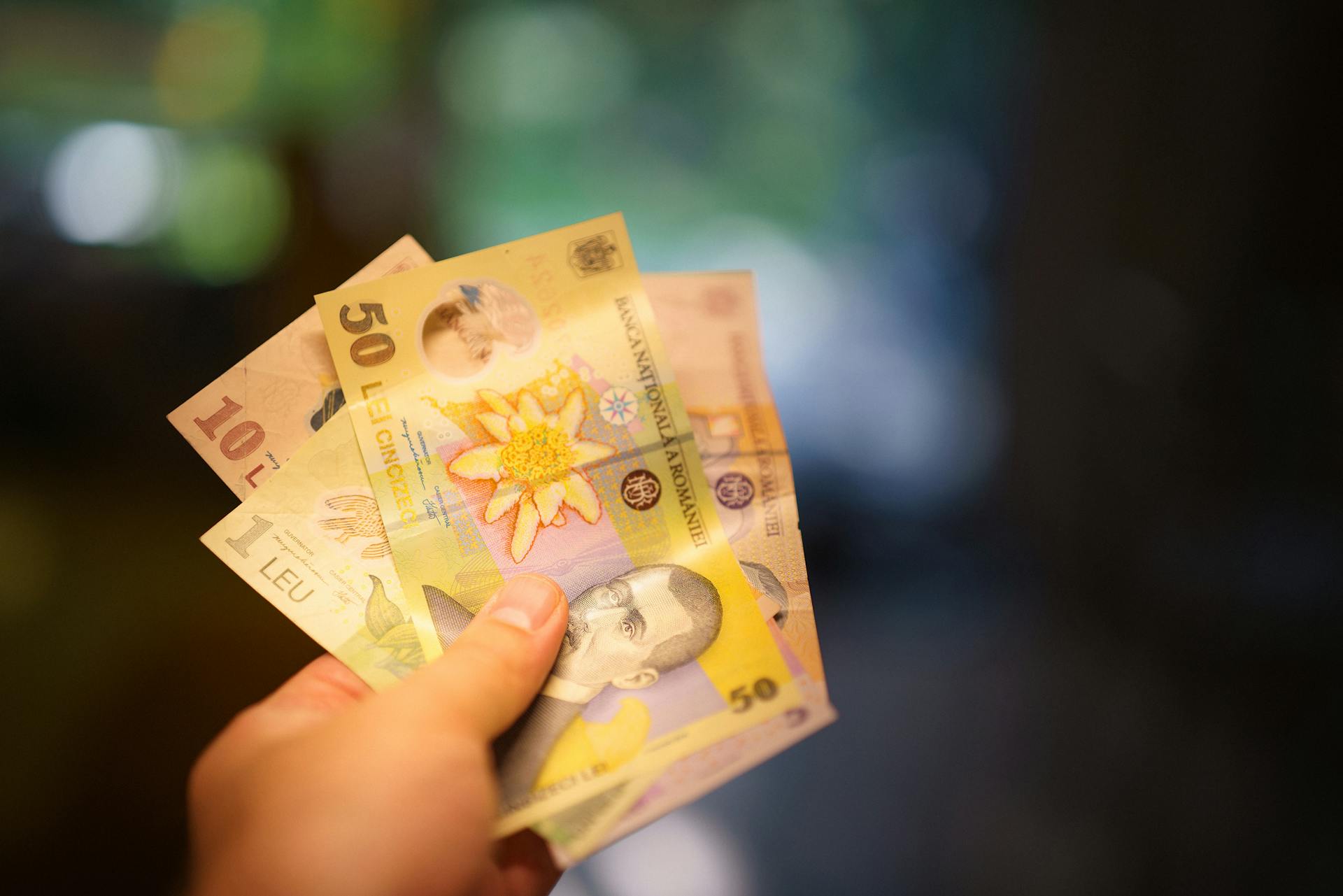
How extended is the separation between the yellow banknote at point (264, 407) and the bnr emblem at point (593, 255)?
221 millimetres

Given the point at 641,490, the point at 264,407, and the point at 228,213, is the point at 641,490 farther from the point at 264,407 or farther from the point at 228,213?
the point at 228,213

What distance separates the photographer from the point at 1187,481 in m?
0.86

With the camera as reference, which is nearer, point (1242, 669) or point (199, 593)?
point (199, 593)

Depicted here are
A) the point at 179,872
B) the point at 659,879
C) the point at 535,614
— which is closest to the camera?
the point at 535,614

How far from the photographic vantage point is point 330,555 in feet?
2.03

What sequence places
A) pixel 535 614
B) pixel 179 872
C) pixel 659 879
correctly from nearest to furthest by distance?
pixel 535 614
pixel 179 872
pixel 659 879

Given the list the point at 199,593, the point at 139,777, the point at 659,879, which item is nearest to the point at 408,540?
the point at 199,593

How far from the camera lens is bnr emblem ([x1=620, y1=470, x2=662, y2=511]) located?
2.10 feet

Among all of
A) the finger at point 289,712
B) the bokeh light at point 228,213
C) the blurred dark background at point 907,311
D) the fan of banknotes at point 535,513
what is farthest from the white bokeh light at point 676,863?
the bokeh light at point 228,213

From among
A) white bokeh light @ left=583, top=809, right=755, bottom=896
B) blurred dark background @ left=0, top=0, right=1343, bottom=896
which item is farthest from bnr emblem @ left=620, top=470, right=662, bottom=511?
white bokeh light @ left=583, top=809, right=755, bottom=896

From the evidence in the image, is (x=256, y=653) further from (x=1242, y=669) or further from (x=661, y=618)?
(x=1242, y=669)

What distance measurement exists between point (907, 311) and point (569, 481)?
483 mm

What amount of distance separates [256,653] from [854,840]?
72cm

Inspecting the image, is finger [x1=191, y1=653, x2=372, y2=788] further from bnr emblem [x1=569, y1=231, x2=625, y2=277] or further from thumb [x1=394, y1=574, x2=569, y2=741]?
bnr emblem [x1=569, y1=231, x2=625, y2=277]
